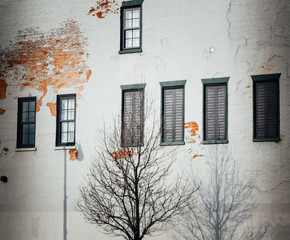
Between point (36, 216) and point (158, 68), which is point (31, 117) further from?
point (158, 68)

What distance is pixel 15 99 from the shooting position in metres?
24.9

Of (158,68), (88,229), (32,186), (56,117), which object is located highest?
(158,68)

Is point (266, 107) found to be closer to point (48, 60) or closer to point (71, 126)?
point (71, 126)

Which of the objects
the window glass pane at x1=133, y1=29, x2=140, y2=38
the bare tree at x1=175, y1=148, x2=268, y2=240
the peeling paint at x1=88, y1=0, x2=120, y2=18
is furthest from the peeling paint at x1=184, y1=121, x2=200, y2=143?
the peeling paint at x1=88, y1=0, x2=120, y2=18

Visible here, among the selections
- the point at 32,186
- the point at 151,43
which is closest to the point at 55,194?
the point at 32,186

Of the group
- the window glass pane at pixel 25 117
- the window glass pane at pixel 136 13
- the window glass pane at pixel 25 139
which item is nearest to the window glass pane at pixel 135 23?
the window glass pane at pixel 136 13

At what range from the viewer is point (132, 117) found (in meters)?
21.5

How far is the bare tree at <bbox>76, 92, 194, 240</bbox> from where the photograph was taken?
20.2 metres

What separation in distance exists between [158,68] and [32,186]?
7.17 m

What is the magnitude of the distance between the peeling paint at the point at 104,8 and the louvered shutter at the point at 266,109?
6736mm

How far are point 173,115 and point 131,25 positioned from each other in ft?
14.0

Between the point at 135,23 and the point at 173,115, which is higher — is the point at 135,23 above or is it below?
above

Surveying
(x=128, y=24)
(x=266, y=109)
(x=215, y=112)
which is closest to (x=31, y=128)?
(x=128, y=24)

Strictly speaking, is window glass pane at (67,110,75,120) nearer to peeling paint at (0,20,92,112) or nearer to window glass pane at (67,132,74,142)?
window glass pane at (67,132,74,142)
